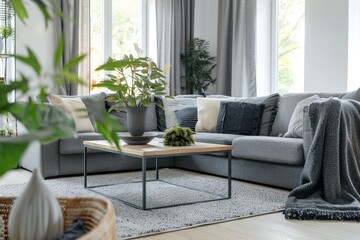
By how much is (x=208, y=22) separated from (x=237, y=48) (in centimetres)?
97

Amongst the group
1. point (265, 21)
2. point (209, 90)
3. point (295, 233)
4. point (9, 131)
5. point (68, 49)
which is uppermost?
point (265, 21)

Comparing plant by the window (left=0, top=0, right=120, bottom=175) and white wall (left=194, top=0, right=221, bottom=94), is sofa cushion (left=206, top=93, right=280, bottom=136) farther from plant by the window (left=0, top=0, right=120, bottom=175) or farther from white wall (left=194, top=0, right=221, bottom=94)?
plant by the window (left=0, top=0, right=120, bottom=175)

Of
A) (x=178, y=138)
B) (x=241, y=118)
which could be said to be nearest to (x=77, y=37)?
(x=241, y=118)

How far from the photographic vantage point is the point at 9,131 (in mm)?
5137

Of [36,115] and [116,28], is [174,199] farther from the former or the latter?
[116,28]

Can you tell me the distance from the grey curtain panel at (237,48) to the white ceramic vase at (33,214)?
5.49 metres

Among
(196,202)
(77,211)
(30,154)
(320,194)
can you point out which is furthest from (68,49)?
(77,211)

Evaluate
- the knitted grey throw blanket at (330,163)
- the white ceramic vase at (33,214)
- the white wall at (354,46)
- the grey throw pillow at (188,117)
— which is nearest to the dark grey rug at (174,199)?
the knitted grey throw blanket at (330,163)

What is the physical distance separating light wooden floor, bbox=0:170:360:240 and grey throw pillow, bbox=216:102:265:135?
178 centimetres

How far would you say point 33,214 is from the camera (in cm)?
72

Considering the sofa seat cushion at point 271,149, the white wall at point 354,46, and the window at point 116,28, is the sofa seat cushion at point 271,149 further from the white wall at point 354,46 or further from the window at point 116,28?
the window at point 116,28

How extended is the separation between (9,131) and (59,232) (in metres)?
4.69

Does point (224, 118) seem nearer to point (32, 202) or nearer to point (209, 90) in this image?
point (209, 90)

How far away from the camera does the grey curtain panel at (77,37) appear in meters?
5.84
